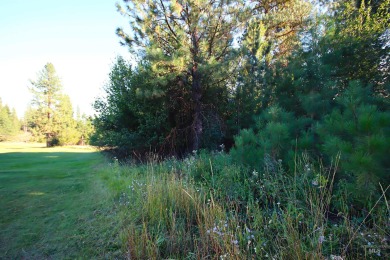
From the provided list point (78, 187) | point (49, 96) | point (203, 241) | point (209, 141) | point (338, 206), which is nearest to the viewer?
point (203, 241)

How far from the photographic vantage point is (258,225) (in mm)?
2211

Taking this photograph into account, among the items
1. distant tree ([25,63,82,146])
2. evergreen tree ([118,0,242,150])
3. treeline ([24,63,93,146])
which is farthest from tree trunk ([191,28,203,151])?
distant tree ([25,63,82,146])

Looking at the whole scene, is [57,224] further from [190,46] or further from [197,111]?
[190,46]

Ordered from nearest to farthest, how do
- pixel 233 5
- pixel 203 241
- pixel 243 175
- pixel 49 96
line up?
pixel 203 241
pixel 243 175
pixel 233 5
pixel 49 96

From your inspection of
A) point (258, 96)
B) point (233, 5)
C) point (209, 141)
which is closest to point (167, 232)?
point (258, 96)

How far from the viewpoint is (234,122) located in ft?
25.2

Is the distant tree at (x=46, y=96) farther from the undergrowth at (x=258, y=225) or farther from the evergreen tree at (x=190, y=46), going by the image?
the undergrowth at (x=258, y=225)

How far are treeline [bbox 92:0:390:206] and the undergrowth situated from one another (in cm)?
31

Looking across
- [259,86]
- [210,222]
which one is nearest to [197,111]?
[259,86]

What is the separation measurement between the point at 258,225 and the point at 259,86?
4.89 m

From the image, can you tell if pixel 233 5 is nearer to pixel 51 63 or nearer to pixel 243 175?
pixel 243 175

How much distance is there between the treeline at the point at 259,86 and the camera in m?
2.40

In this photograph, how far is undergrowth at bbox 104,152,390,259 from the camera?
173 centimetres

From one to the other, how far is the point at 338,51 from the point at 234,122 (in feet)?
12.3
